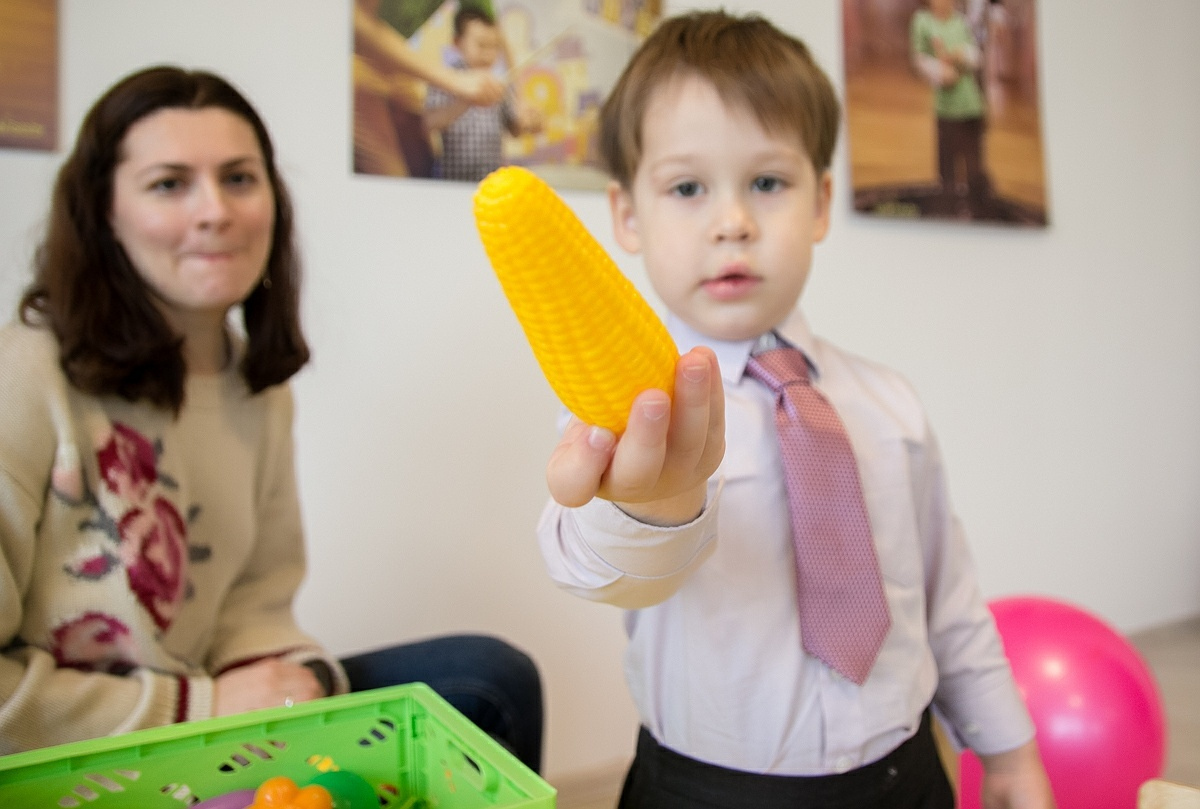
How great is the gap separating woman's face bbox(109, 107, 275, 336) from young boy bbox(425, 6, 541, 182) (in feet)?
1.58

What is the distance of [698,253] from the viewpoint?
82 cm

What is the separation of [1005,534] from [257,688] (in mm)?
1883

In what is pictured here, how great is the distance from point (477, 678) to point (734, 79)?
735 mm

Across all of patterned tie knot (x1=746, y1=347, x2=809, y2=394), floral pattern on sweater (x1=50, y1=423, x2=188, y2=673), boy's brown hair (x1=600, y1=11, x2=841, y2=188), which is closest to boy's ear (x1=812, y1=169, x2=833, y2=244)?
boy's brown hair (x1=600, y1=11, x2=841, y2=188)

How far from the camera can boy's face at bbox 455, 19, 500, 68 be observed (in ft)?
4.88

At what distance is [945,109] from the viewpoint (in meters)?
2.08

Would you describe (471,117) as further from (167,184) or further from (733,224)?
(733,224)

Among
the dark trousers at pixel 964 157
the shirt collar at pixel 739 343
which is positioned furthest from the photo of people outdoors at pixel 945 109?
the shirt collar at pixel 739 343

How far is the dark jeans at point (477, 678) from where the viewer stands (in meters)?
1.07

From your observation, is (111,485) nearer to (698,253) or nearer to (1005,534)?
(698,253)

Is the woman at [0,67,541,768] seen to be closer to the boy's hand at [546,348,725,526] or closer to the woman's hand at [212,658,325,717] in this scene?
the woman's hand at [212,658,325,717]

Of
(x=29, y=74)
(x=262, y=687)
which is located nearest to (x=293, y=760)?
(x=262, y=687)

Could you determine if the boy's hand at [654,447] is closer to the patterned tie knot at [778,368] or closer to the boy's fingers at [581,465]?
the boy's fingers at [581,465]

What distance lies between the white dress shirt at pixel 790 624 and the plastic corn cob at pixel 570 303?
0.23m
